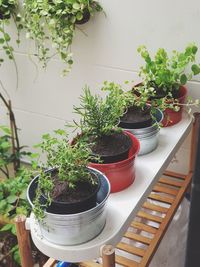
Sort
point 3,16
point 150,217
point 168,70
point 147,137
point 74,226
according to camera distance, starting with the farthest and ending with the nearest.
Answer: point 3,16 < point 150,217 < point 168,70 < point 147,137 < point 74,226

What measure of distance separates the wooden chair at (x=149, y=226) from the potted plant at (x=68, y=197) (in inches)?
5.2

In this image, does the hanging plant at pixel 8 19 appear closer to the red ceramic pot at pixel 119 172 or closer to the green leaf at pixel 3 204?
the green leaf at pixel 3 204

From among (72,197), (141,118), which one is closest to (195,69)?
(141,118)

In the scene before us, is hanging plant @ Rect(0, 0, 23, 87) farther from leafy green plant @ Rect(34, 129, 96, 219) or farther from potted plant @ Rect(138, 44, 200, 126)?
leafy green plant @ Rect(34, 129, 96, 219)

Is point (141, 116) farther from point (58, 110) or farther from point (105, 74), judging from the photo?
point (58, 110)

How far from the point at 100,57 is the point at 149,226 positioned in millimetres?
676

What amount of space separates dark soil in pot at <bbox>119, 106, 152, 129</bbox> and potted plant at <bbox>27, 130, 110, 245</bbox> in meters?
0.23

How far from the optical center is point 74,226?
→ 83cm

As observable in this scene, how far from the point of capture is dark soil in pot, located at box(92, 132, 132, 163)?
3.23 ft

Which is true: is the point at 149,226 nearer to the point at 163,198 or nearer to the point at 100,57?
the point at 163,198

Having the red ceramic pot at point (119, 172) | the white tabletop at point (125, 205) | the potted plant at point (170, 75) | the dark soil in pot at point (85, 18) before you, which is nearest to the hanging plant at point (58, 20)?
the dark soil in pot at point (85, 18)

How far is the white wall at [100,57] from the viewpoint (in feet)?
4.40

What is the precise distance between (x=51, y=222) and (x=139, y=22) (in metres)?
0.85

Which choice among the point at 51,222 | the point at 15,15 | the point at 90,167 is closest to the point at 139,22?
the point at 15,15
